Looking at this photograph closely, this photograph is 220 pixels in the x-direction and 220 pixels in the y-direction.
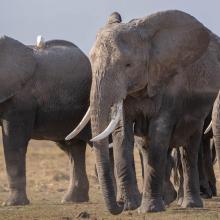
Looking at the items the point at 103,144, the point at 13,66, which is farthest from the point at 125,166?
the point at 13,66

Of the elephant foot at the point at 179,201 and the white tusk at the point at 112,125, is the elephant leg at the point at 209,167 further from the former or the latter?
the white tusk at the point at 112,125

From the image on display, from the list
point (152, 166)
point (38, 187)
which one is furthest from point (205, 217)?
point (38, 187)

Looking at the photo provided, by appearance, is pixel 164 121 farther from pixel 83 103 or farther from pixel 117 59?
pixel 83 103

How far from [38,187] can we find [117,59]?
8281 millimetres

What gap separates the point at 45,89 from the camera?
610 inches

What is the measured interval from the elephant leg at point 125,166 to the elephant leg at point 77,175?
3.11 metres

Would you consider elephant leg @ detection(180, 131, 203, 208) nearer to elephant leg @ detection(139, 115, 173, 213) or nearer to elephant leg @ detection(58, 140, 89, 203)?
elephant leg @ detection(139, 115, 173, 213)

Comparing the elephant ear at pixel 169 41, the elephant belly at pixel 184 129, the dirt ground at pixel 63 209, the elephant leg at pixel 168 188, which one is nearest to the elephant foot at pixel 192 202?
the dirt ground at pixel 63 209

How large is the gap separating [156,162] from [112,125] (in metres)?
1.28

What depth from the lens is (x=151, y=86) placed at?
12977 millimetres

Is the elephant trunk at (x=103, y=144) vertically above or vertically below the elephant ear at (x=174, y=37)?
below

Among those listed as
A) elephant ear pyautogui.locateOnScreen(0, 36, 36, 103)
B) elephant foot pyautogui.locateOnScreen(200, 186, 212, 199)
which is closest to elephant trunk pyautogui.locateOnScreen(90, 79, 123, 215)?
elephant ear pyautogui.locateOnScreen(0, 36, 36, 103)

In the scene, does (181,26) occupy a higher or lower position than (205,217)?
higher

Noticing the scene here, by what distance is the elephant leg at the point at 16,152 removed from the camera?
14969 mm
